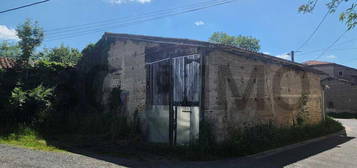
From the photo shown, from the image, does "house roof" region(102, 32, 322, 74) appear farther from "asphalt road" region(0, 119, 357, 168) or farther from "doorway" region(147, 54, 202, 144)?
"asphalt road" region(0, 119, 357, 168)

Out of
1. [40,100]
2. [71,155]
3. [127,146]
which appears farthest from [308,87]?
[40,100]

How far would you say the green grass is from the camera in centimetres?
792

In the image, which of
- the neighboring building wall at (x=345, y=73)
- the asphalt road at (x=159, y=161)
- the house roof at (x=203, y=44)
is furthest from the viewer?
the neighboring building wall at (x=345, y=73)

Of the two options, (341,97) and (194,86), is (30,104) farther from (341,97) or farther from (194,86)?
(341,97)

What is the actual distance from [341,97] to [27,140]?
3107cm

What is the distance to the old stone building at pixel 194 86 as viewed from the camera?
25.0 ft

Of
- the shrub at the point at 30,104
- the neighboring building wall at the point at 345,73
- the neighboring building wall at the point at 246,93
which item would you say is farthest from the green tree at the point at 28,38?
the neighboring building wall at the point at 345,73

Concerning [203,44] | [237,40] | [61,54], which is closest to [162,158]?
[203,44]

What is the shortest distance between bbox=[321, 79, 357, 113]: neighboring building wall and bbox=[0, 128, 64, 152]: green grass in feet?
91.8

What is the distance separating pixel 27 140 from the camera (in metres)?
9.08

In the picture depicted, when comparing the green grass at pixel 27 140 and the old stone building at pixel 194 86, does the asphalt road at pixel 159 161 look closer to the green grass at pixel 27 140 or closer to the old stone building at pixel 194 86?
→ the green grass at pixel 27 140

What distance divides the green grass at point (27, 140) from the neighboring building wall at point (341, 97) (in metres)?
28.0

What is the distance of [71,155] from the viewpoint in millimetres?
6895

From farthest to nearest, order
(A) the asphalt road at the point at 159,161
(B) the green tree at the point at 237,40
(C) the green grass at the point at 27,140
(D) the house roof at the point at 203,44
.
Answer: (B) the green tree at the point at 237,40
(C) the green grass at the point at 27,140
(D) the house roof at the point at 203,44
(A) the asphalt road at the point at 159,161
